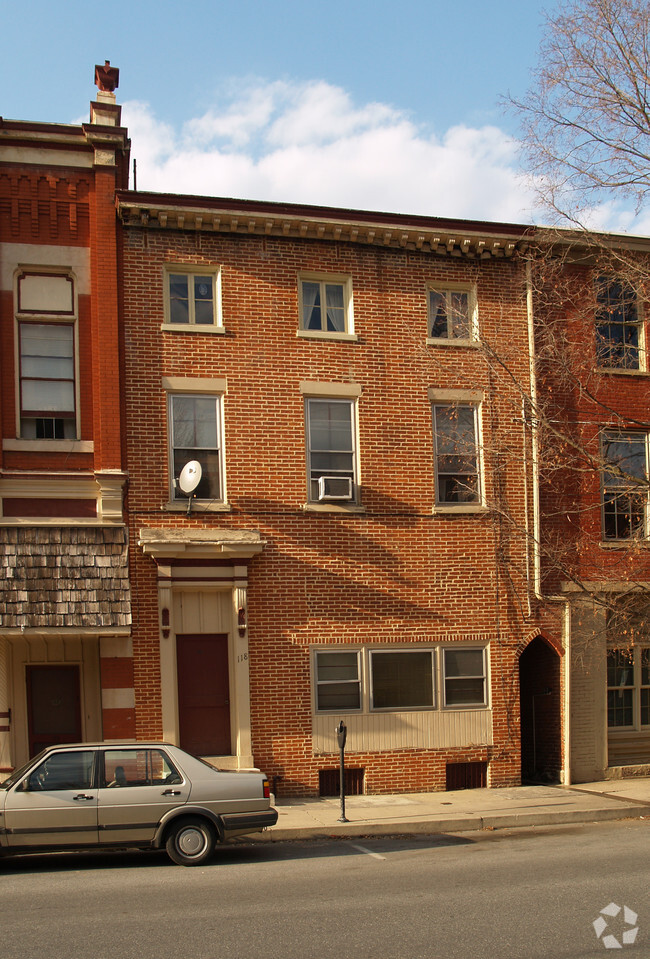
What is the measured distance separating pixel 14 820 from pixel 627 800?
9.60 metres

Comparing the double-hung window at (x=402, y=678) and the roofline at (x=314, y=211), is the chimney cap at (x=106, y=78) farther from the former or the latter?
the double-hung window at (x=402, y=678)

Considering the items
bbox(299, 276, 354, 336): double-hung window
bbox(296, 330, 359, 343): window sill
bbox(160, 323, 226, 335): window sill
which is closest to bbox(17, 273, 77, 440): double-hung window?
bbox(160, 323, 226, 335): window sill

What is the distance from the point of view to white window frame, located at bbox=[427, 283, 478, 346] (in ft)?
60.2

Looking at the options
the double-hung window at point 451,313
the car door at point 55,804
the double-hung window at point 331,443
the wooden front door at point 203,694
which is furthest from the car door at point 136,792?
the double-hung window at point 451,313

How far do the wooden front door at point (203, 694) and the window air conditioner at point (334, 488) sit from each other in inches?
113

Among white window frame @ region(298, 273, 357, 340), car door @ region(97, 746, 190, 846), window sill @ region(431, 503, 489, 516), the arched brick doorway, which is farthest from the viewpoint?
the arched brick doorway

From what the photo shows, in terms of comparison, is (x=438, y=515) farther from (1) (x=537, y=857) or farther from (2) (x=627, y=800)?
(1) (x=537, y=857)

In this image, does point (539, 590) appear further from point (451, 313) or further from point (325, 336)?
point (325, 336)

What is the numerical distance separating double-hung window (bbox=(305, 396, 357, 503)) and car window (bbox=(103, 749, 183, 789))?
6.68 metres

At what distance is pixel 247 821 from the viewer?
37.7 feet

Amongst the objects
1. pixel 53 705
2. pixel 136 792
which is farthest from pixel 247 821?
pixel 53 705

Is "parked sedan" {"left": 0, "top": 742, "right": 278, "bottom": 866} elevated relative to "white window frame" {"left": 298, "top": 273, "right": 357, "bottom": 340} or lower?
lower

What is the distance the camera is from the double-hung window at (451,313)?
60.5 feet

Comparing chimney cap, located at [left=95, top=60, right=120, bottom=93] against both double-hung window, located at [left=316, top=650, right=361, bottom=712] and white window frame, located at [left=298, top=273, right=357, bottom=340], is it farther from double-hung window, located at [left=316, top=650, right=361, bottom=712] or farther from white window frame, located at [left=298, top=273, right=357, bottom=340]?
double-hung window, located at [left=316, top=650, right=361, bottom=712]
